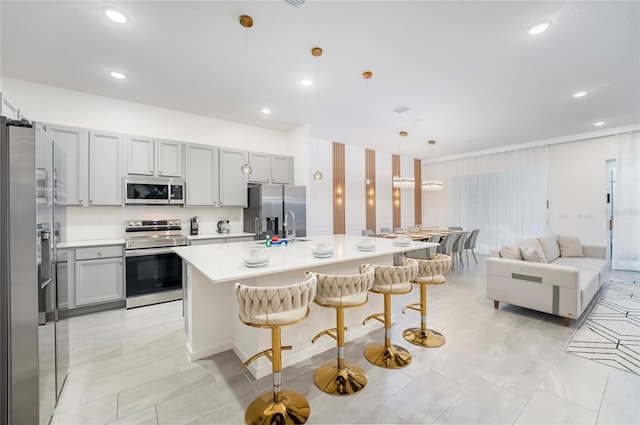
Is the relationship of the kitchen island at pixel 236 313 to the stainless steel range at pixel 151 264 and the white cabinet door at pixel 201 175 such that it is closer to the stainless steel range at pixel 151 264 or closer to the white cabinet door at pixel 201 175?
the stainless steel range at pixel 151 264

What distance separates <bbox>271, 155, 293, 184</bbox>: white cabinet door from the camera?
537 cm

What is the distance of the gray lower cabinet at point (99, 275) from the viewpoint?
3.45 metres

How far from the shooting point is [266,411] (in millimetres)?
1749

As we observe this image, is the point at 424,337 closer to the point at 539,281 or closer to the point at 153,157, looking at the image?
the point at 539,281

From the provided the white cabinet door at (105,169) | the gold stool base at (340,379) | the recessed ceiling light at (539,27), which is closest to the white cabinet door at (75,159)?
the white cabinet door at (105,169)

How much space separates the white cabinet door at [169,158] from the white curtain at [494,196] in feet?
→ 25.4

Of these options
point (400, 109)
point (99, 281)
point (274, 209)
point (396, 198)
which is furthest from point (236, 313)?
point (396, 198)

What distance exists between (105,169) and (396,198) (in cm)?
713

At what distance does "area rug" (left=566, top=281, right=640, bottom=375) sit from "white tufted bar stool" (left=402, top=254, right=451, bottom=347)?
1.25 metres

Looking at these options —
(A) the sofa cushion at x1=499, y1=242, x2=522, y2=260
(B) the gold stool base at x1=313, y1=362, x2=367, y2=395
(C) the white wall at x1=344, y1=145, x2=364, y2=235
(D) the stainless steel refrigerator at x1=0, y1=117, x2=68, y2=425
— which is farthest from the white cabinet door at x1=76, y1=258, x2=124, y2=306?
(A) the sofa cushion at x1=499, y1=242, x2=522, y2=260

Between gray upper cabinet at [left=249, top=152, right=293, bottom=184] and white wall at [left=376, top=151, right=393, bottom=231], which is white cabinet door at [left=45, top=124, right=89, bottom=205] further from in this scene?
white wall at [left=376, top=151, right=393, bottom=231]

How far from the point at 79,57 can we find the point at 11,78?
1.32 meters

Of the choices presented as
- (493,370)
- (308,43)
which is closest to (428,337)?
(493,370)

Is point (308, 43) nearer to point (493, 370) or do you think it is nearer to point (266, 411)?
point (266, 411)
